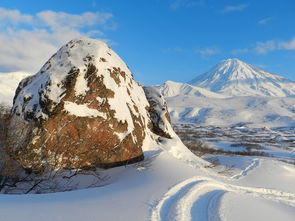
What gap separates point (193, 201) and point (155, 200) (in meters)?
1.00

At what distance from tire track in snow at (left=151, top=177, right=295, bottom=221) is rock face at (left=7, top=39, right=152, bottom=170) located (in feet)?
9.68

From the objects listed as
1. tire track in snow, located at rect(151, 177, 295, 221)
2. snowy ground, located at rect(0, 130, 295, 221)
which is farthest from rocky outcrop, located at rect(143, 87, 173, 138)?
tire track in snow, located at rect(151, 177, 295, 221)

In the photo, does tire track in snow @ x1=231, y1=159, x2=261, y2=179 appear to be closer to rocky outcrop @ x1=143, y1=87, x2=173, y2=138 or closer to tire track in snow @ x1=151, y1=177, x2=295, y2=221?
tire track in snow @ x1=151, y1=177, x2=295, y2=221

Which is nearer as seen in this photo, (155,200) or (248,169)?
(155,200)

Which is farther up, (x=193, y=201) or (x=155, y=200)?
(x=155, y=200)

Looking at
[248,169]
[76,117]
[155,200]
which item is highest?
[76,117]

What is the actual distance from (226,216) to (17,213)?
4.03 metres

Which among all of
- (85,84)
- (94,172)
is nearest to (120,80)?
(85,84)

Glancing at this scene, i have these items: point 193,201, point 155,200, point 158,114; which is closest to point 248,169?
point 158,114

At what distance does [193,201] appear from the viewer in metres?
7.78

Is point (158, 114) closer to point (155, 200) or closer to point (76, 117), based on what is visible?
point (76, 117)

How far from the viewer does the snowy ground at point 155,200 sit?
5.95 metres

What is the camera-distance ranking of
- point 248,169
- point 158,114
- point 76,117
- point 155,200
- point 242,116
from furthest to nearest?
1. point 242,116
2. point 158,114
3. point 248,169
4. point 76,117
5. point 155,200

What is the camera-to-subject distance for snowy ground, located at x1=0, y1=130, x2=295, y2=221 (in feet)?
19.5
